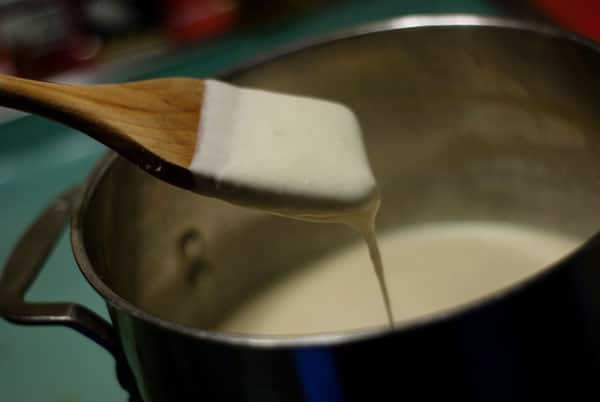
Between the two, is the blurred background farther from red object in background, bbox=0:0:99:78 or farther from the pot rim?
the pot rim

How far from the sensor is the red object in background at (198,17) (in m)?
1.15

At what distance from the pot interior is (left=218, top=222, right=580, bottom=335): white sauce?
2cm

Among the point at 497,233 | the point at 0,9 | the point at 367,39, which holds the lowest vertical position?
the point at 497,233

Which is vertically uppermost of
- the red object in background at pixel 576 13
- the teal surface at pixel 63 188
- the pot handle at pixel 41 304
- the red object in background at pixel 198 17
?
the red object in background at pixel 576 13

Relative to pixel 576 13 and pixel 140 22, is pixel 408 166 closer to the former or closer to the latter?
pixel 576 13

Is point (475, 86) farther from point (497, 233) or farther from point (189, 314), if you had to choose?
point (189, 314)

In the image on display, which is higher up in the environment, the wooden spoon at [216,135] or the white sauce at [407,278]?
the wooden spoon at [216,135]

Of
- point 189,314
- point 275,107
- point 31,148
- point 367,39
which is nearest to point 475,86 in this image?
point 367,39

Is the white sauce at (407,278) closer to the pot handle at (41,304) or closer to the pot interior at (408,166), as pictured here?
the pot interior at (408,166)

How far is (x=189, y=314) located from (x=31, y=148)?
412 mm

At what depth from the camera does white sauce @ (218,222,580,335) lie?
84 centimetres

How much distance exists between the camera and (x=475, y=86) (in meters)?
0.85

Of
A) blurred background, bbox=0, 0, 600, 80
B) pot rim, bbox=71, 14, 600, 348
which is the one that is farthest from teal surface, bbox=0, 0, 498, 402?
pot rim, bbox=71, 14, 600, 348

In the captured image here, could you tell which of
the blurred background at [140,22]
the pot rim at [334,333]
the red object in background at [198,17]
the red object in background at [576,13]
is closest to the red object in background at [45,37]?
the blurred background at [140,22]
